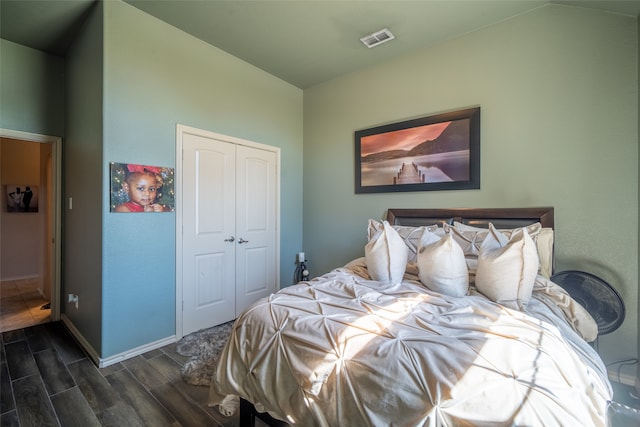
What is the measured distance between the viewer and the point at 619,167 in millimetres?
2051

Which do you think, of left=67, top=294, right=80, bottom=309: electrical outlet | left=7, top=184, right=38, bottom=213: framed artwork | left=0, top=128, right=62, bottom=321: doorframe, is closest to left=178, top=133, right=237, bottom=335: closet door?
left=67, top=294, right=80, bottom=309: electrical outlet

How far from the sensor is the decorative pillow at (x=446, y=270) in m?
1.70

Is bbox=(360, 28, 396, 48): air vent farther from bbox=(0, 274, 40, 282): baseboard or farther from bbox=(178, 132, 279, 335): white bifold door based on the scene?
bbox=(0, 274, 40, 282): baseboard

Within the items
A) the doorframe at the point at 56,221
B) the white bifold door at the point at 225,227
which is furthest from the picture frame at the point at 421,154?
the doorframe at the point at 56,221

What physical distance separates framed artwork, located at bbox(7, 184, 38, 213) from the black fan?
776cm

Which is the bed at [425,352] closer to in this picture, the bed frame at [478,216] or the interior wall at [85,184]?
the bed frame at [478,216]

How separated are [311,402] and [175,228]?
221cm

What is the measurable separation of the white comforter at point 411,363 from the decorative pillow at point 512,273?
96mm

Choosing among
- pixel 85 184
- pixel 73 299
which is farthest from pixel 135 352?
pixel 85 184

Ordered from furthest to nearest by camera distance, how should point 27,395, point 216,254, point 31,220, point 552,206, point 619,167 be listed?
point 31,220 → point 216,254 → point 552,206 → point 619,167 → point 27,395

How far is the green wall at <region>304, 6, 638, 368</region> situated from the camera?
2043 millimetres

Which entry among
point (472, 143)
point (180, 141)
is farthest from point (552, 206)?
point (180, 141)

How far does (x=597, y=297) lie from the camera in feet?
6.11

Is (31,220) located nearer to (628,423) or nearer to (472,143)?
(472,143)
